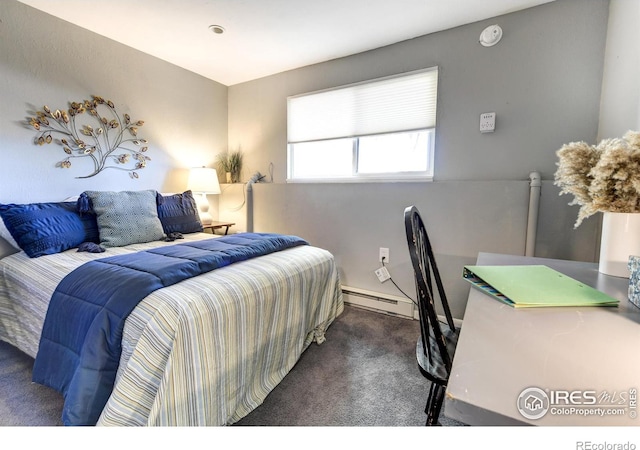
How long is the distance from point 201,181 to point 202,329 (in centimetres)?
211

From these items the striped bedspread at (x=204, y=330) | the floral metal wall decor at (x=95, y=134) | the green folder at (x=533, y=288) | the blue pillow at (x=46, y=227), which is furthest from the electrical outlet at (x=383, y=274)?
the floral metal wall decor at (x=95, y=134)

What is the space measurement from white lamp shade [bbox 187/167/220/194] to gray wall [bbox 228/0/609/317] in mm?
895

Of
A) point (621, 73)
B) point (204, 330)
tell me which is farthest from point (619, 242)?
point (204, 330)

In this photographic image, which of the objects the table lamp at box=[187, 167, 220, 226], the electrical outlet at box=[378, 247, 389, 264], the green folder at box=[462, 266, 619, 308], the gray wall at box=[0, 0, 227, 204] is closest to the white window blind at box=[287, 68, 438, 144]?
the table lamp at box=[187, 167, 220, 226]

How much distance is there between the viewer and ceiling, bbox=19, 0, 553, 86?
6.32ft

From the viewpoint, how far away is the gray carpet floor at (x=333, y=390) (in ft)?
4.22

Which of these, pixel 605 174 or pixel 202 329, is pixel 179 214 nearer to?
pixel 202 329

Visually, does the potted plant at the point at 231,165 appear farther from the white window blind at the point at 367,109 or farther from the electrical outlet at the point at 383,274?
the electrical outlet at the point at 383,274

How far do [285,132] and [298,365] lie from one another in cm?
228

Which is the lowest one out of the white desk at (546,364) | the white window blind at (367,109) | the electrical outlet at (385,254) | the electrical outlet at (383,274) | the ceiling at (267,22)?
the electrical outlet at (383,274)

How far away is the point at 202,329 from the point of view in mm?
1075

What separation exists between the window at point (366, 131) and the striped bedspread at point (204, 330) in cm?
110
